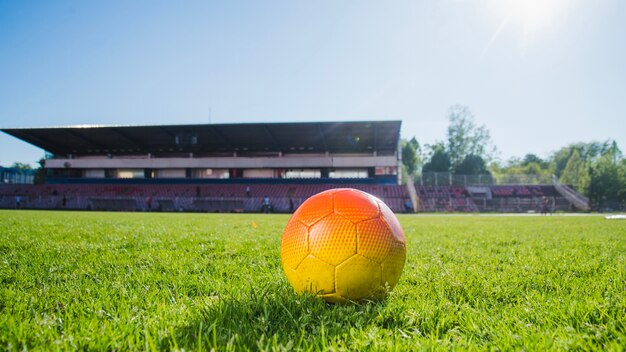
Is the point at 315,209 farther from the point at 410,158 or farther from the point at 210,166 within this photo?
the point at 410,158

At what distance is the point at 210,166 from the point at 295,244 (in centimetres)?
4567

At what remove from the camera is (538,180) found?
46.1m

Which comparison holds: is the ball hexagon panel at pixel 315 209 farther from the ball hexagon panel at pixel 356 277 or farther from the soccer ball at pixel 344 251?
the ball hexagon panel at pixel 356 277

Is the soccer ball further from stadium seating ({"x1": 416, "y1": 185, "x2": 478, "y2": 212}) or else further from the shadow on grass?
stadium seating ({"x1": 416, "y1": 185, "x2": 478, "y2": 212})

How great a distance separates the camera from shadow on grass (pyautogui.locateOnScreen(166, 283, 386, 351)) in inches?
68.7

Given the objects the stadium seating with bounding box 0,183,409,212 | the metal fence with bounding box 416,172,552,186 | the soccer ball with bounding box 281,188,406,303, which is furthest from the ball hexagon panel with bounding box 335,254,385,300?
the metal fence with bounding box 416,172,552,186

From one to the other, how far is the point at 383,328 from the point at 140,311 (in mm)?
1689

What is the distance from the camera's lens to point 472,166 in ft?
222

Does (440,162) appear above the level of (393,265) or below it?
above

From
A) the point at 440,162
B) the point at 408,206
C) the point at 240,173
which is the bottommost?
the point at 408,206

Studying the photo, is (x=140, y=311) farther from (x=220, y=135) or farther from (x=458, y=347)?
(x=220, y=135)

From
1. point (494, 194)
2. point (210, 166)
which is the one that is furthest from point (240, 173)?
point (494, 194)

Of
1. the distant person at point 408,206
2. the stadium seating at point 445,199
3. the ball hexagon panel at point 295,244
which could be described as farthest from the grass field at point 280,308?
the stadium seating at point 445,199

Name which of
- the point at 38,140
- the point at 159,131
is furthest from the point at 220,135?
the point at 38,140
